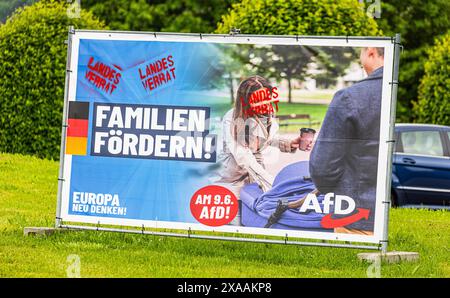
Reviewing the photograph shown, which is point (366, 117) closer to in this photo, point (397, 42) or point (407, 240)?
point (397, 42)

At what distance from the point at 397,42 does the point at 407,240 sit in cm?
296

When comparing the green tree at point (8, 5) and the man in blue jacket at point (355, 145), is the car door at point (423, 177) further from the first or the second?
the green tree at point (8, 5)

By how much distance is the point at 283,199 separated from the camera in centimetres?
986

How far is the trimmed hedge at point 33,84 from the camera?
17.7m

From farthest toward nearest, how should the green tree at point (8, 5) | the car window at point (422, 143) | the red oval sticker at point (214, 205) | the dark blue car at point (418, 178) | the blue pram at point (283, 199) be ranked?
1. the green tree at point (8, 5)
2. the car window at point (422, 143)
3. the dark blue car at point (418, 178)
4. the red oval sticker at point (214, 205)
5. the blue pram at point (283, 199)

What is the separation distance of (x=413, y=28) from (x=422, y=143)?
21822mm

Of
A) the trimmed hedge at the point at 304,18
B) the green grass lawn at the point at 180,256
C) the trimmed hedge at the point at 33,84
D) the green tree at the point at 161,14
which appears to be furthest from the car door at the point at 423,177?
the green tree at the point at 161,14

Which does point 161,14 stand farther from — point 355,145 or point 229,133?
point 355,145

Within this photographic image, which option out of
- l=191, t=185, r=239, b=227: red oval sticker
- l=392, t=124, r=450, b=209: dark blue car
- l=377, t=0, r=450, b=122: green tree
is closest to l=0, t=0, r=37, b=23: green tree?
l=392, t=124, r=450, b=209: dark blue car

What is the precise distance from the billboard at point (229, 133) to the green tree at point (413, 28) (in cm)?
2622

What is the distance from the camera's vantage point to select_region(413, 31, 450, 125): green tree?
1947cm

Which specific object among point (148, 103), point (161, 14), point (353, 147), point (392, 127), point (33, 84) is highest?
point (161, 14)

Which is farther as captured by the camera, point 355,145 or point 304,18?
point 304,18

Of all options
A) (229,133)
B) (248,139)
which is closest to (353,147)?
(248,139)
